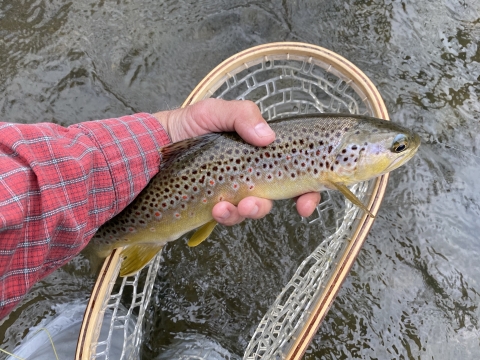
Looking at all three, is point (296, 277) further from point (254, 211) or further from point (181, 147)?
point (181, 147)

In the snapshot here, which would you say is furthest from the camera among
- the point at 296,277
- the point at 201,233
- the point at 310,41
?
the point at 310,41

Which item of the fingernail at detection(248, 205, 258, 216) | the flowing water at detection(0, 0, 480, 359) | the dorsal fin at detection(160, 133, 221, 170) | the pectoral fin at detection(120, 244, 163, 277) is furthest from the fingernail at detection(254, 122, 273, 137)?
the flowing water at detection(0, 0, 480, 359)

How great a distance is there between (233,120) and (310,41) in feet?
5.54

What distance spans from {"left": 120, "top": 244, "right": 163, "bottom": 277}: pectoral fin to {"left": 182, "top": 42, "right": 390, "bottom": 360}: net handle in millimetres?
745

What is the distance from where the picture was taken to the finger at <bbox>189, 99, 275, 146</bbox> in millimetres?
1604

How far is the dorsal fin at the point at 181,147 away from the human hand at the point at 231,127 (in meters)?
0.11

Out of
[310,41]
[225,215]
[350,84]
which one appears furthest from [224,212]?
[310,41]

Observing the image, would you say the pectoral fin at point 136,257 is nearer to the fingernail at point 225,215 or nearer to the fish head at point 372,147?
the fingernail at point 225,215

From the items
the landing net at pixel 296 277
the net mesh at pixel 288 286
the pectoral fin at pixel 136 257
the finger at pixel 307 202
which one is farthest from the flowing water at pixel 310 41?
the finger at pixel 307 202

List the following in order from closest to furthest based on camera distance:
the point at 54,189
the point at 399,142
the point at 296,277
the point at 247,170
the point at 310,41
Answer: the point at 54,189
the point at 399,142
the point at 247,170
the point at 296,277
the point at 310,41

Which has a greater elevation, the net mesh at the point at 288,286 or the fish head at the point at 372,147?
the fish head at the point at 372,147

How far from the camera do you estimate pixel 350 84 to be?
198 cm

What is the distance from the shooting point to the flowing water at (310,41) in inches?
92.7

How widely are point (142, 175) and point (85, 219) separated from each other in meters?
0.32
